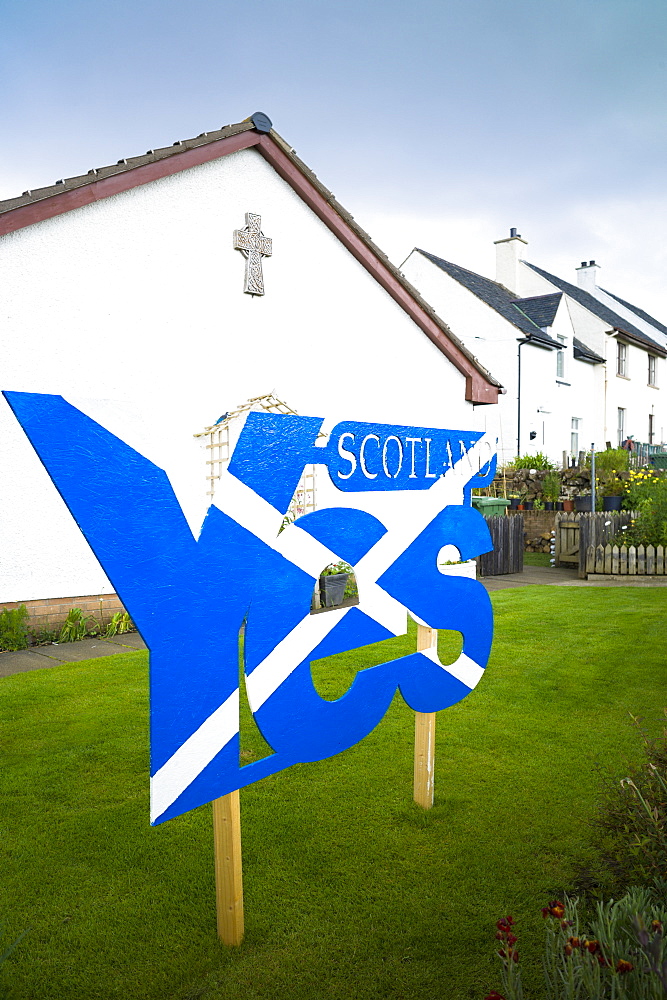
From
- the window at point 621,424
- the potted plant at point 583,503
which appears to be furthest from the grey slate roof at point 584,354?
the potted plant at point 583,503

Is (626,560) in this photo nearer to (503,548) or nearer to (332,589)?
(503,548)

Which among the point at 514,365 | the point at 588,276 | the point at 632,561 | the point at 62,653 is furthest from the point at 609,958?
the point at 588,276

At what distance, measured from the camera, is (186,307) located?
981 centimetres

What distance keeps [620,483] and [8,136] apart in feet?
55.0

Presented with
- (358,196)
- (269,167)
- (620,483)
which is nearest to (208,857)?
(269,167)

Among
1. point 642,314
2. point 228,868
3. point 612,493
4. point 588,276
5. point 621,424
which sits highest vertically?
point 588,276

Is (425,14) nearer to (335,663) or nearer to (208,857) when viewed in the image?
(335,663)

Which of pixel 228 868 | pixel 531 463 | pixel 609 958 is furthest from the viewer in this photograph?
pixel 531 463

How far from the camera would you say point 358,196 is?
13.7 metres

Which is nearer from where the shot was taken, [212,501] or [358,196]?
[212,501]

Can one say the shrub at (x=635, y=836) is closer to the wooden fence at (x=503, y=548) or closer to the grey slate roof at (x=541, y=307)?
the wooden fence at (x=503, y=548)

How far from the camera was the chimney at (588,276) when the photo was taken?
38812mm

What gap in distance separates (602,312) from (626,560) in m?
24.8

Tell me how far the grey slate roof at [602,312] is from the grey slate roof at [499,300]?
11.4 feet
